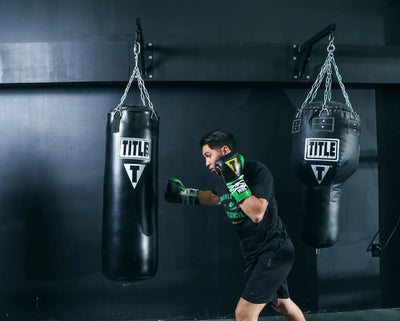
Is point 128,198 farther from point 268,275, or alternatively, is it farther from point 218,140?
point 268,275

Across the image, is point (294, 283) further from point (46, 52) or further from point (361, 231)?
point (46, 52)

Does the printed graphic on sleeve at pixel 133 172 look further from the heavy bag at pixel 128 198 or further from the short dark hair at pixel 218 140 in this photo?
the short dark hair at pixel 218 140

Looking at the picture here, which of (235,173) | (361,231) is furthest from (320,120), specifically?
(361,231)

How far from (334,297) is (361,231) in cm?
56

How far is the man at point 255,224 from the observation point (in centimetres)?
161

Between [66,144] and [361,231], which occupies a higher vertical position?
[66,144]

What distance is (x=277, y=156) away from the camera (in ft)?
8.33

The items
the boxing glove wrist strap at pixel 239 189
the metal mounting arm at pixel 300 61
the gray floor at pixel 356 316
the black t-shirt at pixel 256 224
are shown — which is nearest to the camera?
the boxing glove wrist strap at pixel 239 189

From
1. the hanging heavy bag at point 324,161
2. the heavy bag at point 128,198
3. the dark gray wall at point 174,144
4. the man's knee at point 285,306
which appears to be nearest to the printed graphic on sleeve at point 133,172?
A: the heavy bag at point 128,198

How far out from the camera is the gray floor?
96.0 inches

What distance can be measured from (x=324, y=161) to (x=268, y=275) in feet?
2.27

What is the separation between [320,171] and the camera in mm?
1832

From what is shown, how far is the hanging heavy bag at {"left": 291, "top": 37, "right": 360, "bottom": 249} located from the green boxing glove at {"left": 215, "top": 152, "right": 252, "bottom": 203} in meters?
0.47

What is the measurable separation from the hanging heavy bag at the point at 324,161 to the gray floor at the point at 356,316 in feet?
3.03
